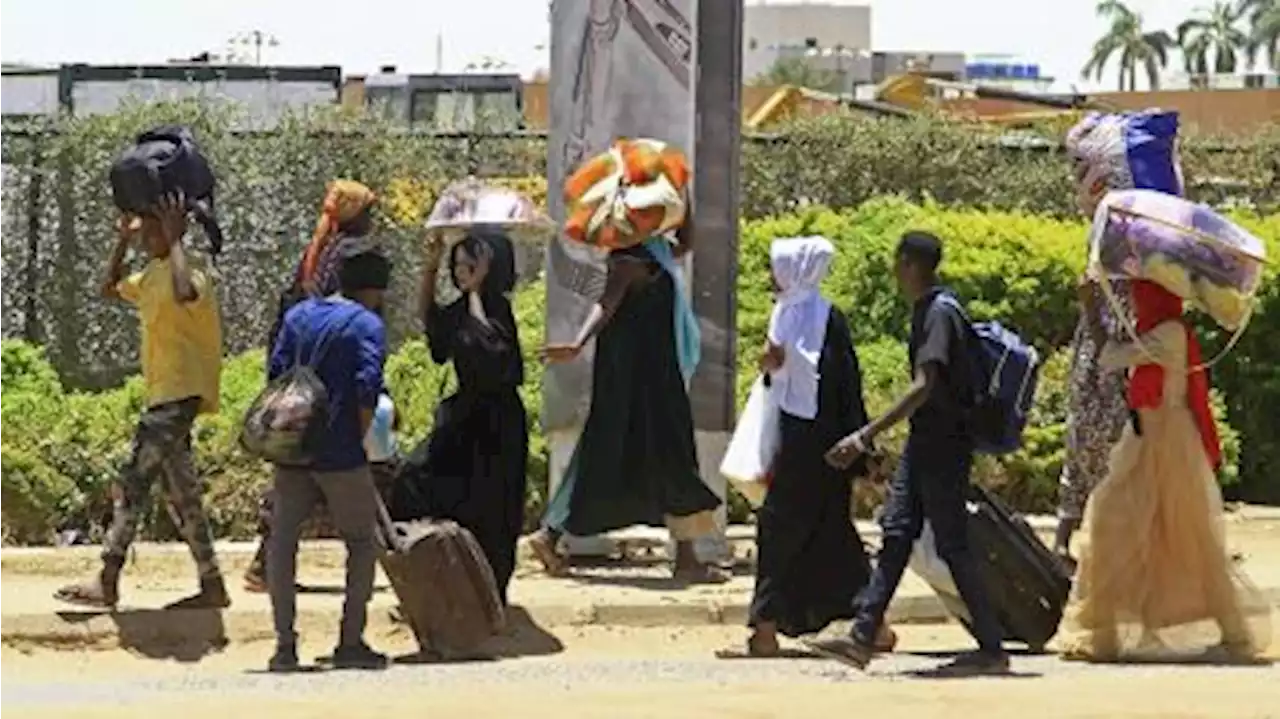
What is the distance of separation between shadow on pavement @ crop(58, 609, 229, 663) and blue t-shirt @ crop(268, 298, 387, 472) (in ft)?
4.20

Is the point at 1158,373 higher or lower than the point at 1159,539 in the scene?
higher

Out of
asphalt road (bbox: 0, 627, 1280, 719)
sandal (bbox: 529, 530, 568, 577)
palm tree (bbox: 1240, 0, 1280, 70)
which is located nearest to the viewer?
asphalt road (bbox: 0, 627, 1280, 719)

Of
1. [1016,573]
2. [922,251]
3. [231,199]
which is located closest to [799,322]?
[922,251]

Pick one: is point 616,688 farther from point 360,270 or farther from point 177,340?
point 177,340

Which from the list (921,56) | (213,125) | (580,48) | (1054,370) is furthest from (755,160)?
(921,56)

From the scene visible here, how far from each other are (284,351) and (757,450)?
1.89m

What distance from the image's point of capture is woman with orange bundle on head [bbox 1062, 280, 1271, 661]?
11.3 metres

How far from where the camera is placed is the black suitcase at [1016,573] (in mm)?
11344

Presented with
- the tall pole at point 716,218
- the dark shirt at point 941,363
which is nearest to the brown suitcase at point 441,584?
the dark shirt at point 941,363

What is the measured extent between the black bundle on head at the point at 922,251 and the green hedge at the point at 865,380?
3756mm

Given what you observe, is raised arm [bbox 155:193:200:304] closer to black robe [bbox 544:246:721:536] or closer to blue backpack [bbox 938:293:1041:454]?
black robe [bbox 544:246:721:536]

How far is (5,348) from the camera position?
16.5 meters

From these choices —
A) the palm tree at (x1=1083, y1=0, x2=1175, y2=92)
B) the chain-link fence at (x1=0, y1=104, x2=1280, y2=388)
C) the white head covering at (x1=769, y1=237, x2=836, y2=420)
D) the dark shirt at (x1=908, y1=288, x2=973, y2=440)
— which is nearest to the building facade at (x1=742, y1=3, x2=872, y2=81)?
the palm tree at (x1=1083, y1=0, x2=1175, y2=92)

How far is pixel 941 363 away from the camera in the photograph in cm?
1059
